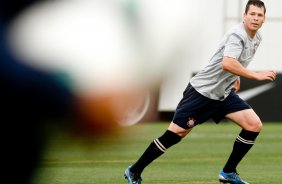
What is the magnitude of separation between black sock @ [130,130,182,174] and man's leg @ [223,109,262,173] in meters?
0.54

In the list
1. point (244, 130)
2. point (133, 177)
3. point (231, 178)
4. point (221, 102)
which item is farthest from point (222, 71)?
point (133, 177)

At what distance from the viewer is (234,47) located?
5.88m

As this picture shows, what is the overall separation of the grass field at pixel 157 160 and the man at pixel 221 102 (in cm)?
35

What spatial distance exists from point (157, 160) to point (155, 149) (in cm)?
313

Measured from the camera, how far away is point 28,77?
2.95 feet

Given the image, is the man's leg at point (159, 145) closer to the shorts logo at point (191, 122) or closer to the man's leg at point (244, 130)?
the shorts logo at point (191, 122)

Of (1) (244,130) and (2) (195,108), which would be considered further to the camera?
(1) (244,130)

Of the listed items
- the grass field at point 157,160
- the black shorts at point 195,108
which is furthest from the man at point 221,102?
the grass field at point 157,160

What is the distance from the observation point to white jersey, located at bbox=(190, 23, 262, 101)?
600cm

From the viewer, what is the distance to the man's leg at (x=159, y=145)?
6.22m

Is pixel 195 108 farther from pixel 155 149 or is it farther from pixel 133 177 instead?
pixel 133 177

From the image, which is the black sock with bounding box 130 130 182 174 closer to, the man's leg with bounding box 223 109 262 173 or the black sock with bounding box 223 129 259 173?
the man's leg with bounding box 223 109 262 173

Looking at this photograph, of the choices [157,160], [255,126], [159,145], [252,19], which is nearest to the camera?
[252,19]

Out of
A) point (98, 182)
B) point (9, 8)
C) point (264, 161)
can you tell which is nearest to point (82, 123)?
point (9, 8)
